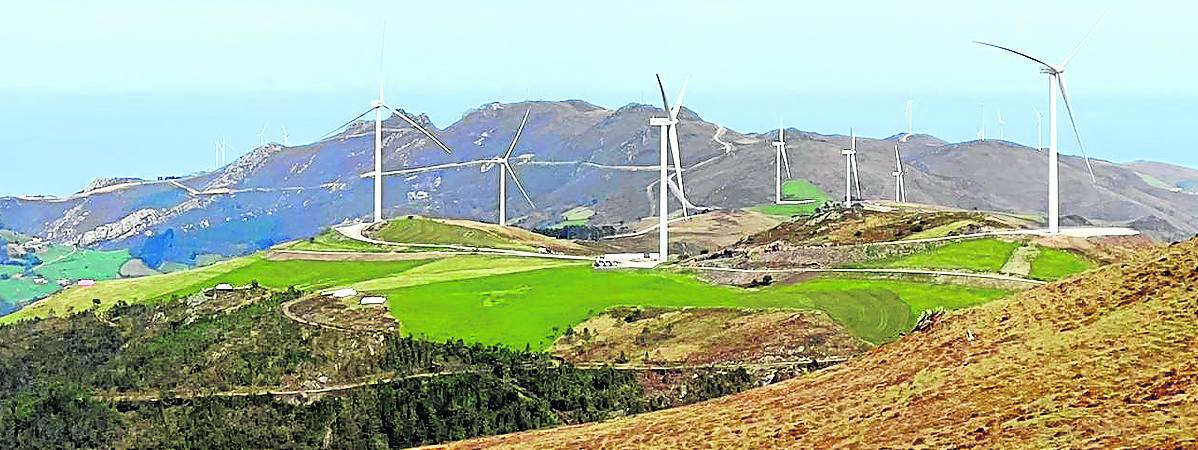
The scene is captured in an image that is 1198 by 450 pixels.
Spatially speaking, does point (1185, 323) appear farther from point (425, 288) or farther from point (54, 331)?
point (54, 331)

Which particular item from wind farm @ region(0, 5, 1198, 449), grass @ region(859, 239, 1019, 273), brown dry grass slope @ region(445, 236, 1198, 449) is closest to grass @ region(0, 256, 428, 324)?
wind farm @ region(0, 5, 1198, 449)

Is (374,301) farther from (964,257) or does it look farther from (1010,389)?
(1010,389)

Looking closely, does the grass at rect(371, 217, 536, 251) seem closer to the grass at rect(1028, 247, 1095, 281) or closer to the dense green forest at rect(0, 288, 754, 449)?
the dense green forest at rect(0, 288, 754, 449)

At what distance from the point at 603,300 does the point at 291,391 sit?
84.2ft

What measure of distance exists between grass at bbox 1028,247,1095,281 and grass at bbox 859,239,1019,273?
256 centimetres

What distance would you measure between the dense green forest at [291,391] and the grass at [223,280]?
2731 cm

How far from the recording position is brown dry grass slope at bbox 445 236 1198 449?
117ft

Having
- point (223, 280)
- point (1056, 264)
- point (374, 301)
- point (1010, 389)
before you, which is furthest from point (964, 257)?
point (1010, 389)

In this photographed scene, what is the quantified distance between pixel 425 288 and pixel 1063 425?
334 ft

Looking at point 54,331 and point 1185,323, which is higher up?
point 1185,323

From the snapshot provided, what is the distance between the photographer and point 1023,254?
4747 inches

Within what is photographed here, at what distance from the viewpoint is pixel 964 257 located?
4788 inches

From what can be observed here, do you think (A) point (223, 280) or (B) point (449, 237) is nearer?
(A) point (223, 280)

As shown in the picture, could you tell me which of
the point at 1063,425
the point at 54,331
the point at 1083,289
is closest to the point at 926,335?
the point at 1083,289
